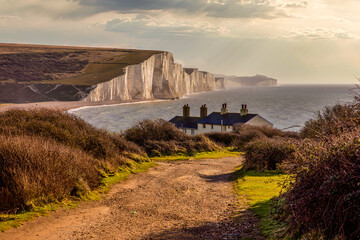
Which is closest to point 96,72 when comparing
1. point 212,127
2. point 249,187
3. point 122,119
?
point 122,119

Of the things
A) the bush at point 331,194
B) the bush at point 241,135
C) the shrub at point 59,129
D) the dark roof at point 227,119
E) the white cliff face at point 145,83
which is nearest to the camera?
the bush at point 331,194

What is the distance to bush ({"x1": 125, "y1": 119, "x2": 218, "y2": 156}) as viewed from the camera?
1139 inches

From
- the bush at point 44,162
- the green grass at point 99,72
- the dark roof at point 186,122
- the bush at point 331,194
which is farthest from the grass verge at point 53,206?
the green grass at point 99,72

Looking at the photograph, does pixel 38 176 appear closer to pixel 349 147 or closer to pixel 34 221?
pixel 34 221

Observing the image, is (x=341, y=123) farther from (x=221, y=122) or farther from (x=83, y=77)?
(x=83, y=77)

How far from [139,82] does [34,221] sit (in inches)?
5289

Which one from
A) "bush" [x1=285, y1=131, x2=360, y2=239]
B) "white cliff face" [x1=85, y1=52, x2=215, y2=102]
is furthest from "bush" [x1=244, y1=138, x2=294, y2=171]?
"white cliff face" [x1=85, y1=52, x2=215, y2=102]

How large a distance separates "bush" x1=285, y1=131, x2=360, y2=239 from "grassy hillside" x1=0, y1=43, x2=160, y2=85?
127605 millimetres

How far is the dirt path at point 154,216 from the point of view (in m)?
9.81

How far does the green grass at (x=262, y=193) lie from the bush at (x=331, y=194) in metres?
0.87

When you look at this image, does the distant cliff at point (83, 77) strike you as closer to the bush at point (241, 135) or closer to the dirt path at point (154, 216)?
the bush at point (241, 135)

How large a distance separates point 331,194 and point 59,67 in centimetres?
17903

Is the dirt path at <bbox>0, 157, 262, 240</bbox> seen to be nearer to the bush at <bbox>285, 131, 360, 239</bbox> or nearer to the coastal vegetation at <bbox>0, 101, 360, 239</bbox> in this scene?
the coastal vegetation at <bbox>0, 101, 360, 239</bbox>

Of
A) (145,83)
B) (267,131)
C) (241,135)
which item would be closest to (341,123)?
(241,135)
